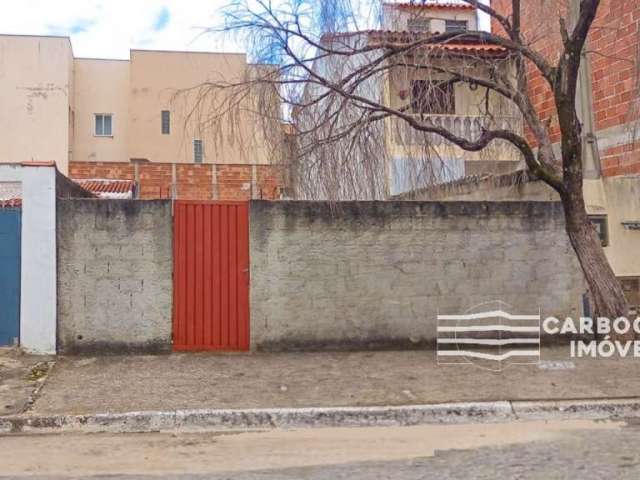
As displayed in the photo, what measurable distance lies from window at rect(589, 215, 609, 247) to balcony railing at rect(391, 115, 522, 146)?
5.60ft

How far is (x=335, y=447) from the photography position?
493 cm

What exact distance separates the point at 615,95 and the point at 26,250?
986 centimetres

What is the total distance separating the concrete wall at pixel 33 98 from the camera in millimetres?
26594

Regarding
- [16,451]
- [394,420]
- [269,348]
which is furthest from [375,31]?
[16,451]

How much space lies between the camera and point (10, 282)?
7.46 m

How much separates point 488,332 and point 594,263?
1620mm

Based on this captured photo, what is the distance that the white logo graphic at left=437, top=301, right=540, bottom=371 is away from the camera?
26.1 feet

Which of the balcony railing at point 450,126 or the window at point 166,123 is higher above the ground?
the window at point 166,123

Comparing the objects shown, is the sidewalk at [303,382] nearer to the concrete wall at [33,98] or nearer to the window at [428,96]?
the window at [428,96]

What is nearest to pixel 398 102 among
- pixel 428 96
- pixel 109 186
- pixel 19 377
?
pixel 428 96

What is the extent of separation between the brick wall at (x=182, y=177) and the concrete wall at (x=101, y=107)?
8.58 m

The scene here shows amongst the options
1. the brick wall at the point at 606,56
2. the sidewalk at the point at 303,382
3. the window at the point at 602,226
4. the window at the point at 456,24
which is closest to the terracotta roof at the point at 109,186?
the window at the point at 456,24

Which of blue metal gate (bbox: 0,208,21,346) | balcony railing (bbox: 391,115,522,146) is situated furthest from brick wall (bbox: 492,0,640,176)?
blue metal gate (bbox: 0,208,21,346)

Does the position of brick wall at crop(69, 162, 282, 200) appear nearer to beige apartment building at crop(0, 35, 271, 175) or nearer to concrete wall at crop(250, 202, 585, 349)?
beige apartment building at crop(0, 35, 271, 175)
